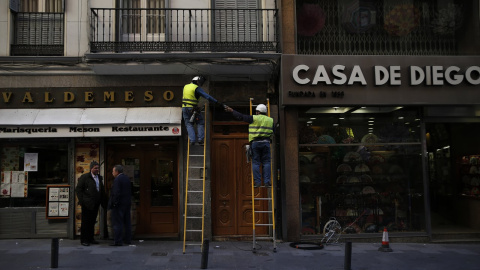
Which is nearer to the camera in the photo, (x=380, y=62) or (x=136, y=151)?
(x=380, y=62)

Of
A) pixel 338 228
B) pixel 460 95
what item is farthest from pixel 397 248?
pixel 460 95

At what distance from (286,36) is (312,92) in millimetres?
1598

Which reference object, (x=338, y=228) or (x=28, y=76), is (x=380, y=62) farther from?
(x=28, y=76)

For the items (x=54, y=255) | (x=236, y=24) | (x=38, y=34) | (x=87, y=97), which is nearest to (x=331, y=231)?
(x=236, y=24)

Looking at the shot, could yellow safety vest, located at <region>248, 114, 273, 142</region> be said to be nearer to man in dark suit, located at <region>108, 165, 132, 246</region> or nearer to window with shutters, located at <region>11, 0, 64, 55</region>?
man in dark suit, located at <region>108, 165, 132, 246</region>

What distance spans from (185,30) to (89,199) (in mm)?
4831

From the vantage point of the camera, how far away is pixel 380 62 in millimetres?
10977

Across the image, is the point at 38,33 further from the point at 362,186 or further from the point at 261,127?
the point at 362,186

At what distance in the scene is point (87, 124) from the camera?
10.4m

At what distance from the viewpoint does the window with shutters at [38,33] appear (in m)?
11.4

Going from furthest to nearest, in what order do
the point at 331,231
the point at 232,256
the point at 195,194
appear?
1. the point at 195,194
2. the point at 331,231
3. the point at 232,256

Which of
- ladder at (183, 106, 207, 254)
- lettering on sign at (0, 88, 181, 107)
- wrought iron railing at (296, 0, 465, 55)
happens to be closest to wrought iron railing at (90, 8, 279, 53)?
wrought iron railing at (296, 0, 465, 55)

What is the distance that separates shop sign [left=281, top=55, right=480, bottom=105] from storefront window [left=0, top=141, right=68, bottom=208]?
589 centimetres

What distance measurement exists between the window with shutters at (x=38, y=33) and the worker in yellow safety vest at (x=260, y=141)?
199 inches
